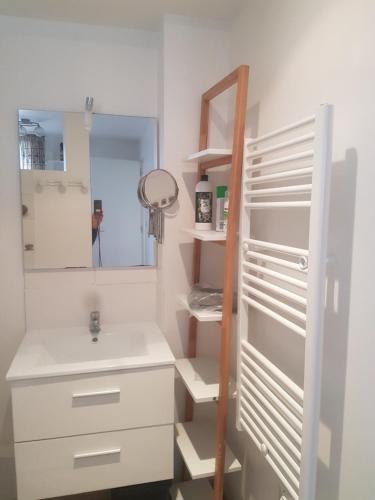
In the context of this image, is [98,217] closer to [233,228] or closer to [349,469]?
[233,228]

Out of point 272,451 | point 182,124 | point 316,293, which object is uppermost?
point 182,124

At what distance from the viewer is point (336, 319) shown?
0.98m

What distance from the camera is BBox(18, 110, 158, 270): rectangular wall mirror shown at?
5.74 feet

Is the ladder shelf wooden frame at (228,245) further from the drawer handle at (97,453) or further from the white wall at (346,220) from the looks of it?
the drawer handle at (97,453)

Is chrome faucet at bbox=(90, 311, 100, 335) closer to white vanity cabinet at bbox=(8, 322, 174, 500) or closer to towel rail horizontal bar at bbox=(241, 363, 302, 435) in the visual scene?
white vanity cabinet at bbox=(8, 322, 174, 500)

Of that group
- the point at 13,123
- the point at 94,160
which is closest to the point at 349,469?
the point at 94,160

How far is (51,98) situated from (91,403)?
4.61ft

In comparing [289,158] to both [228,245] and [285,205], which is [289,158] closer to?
[285,205]

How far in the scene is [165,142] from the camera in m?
1.77

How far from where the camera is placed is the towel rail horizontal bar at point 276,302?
0.98 m

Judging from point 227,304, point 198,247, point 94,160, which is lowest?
point 227,304

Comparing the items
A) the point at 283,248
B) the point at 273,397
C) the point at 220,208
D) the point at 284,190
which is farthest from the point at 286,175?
the point at 273,397

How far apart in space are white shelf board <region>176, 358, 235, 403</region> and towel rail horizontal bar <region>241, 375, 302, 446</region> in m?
0.19

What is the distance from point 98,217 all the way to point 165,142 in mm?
501
